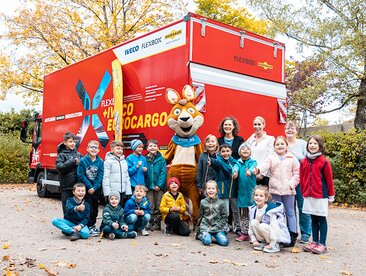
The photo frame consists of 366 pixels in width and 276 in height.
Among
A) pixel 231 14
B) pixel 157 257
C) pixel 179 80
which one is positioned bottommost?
pixel 157 257

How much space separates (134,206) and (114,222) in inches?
17.3

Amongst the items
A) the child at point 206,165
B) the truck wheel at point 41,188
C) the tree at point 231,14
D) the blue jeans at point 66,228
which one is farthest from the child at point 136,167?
the tree at point 231,14

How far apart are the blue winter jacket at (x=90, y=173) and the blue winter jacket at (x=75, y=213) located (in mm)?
312

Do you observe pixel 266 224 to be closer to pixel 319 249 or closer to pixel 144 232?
pixel 319 249

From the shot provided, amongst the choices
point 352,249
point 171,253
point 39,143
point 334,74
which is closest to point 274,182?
point 352,249

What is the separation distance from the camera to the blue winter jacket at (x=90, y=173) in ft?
20.8

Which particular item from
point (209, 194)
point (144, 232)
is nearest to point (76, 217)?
point (144, 232)

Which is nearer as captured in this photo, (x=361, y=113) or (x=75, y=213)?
(x=75, y=213)

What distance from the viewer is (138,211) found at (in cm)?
616

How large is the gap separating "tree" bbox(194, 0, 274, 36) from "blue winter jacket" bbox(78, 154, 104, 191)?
758 inches

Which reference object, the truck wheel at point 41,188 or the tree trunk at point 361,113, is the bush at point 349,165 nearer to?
the tree trunk at point 361,113

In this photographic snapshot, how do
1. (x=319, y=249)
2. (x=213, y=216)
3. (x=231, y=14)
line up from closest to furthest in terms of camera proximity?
(x=319, y=249)
(x=213, y=216)
(x=231, y=14)

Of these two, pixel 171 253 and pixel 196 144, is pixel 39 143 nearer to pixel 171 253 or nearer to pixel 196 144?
pixel 196 144

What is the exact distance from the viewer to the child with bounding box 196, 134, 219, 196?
20.6ft
